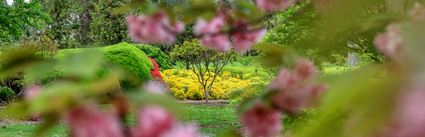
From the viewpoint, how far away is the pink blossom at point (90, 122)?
439mm

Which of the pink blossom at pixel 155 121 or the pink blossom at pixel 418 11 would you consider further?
the pink blossom at pixel 418 11

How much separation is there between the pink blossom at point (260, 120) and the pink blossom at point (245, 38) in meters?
0.46

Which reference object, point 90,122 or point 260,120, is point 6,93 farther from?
point 90,122

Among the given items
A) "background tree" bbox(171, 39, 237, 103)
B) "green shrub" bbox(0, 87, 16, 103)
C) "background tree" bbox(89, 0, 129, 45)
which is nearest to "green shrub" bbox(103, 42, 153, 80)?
"green shrub" bbox(0, 87, 16, 103)

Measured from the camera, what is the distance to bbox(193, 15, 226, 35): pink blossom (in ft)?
4.11

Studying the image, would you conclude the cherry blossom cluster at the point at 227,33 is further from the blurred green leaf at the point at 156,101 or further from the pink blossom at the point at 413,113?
the pink blossom at the point at 413,113

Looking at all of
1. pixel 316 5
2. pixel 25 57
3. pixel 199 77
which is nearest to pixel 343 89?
pixel 25 57

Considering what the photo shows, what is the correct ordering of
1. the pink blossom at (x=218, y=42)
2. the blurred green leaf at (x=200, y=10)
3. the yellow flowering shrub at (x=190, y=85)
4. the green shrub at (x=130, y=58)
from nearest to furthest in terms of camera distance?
1. the blurred green leaf at (x=200, y=10)
2. the pink blossom at (x=218, y=42)
3. the green shrub at (x=130, y=58)
4. the yellow flowering shrub at (x=190, y=85)

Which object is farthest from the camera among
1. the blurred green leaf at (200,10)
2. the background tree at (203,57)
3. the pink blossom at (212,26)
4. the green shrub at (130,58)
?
the background tree at (203,57)

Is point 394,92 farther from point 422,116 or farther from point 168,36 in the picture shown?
point 168,36

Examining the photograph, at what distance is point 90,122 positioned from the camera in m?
0.44

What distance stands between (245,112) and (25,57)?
27 centimetres

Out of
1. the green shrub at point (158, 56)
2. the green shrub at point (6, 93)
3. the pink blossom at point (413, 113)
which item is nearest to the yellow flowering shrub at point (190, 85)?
the green shrub at point (158, 56)

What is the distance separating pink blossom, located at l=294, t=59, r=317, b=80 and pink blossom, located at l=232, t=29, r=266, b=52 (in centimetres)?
37
